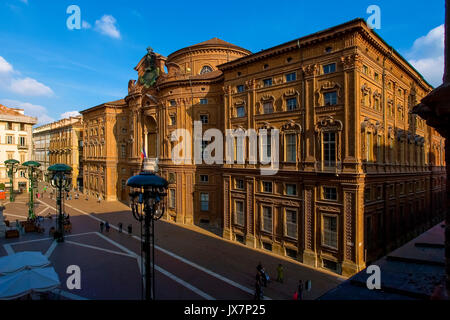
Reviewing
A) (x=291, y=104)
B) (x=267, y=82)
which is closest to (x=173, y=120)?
(x=267, y=82)

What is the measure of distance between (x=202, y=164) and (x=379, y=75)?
72.2 ft

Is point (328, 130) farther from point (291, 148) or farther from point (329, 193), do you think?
point (329, 193)

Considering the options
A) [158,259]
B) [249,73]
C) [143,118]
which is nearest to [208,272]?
[158,259]

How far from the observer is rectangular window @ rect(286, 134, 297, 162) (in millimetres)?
23331

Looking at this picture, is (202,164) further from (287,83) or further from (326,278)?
(326,278)

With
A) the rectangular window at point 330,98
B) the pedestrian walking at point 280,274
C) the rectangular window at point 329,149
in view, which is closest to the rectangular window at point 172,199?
the pedestrian walking at point 280,274

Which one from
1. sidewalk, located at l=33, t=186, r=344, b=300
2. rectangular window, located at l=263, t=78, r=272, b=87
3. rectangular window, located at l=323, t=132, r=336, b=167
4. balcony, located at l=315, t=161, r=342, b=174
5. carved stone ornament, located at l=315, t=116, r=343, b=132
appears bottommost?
sidewalk, located at l=33, t=186, r=344, b=300

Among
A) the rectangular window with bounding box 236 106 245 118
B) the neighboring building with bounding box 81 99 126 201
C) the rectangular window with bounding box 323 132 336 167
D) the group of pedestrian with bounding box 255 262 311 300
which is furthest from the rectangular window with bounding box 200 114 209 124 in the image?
the group of pedestrian with bounding box 255 262 311 300

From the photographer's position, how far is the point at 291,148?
2367 centimetres

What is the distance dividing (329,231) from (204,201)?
1795cm

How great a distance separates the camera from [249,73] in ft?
88.4

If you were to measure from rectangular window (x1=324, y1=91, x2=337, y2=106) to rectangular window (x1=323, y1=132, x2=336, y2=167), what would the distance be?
8.14 ft

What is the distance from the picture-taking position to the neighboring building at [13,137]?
52.9m

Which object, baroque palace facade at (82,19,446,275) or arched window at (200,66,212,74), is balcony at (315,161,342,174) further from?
arched window at (200,66,212,74)
